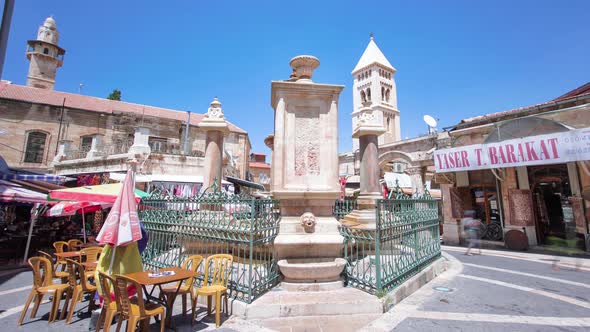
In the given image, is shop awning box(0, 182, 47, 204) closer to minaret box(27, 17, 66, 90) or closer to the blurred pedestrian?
the blurred pedestrian

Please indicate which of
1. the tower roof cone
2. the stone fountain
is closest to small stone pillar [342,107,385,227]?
the stone fountain

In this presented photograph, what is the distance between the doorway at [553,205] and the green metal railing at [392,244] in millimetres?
8127

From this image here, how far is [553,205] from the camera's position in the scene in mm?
11906

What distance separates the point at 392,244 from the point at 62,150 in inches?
955

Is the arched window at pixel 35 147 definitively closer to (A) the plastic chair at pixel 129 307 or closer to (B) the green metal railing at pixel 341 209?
(B) the green metal railing at pixel 341 209

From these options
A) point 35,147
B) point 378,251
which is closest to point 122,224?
point 378,251

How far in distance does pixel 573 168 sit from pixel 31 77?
44.3 meters

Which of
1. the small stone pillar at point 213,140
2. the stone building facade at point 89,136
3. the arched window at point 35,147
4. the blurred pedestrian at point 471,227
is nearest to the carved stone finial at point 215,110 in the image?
the small stone pillar at point 213,140

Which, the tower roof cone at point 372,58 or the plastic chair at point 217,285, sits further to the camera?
the tower roof cone at point 372,58

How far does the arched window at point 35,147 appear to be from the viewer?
67.9 ft

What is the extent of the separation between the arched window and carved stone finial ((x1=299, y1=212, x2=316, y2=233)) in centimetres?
2637

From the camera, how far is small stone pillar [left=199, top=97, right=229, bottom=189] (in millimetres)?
7926

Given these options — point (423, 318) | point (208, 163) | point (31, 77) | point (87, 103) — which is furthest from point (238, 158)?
point (31, 77)

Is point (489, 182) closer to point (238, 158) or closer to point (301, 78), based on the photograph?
point (301, 78)
